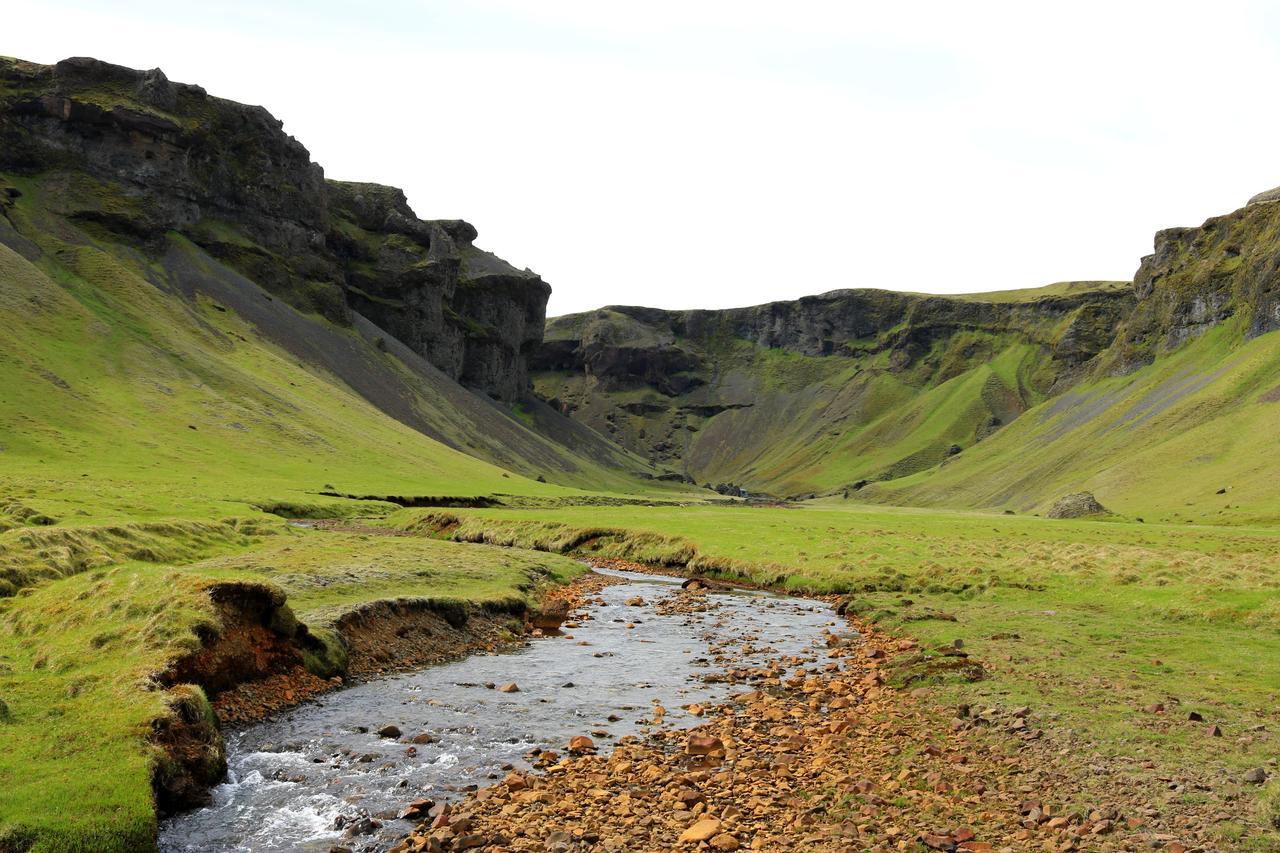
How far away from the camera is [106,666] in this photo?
20594 millimetres

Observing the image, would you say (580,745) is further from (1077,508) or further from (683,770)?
(1077,508)

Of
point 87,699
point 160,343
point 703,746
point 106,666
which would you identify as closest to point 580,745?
point 703,746

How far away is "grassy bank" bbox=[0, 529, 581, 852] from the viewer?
1382 centimetres

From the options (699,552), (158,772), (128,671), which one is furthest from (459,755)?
(699,552)

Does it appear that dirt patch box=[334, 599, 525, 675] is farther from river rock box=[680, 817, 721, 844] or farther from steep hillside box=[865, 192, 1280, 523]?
steep hillside box=[865, 192, 1280, 523]

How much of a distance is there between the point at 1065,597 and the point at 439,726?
30.9 metres

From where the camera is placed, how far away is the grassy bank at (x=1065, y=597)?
19.5 metres

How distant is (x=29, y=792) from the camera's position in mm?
13891

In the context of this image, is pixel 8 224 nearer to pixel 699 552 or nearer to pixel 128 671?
pixel 699 552

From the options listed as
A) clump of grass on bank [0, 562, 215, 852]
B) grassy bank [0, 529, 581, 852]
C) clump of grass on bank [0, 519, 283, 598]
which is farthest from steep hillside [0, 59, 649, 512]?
clump of grass on bank [0, 562, 215, 852]

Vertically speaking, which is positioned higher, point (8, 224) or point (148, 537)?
point (8, 224)

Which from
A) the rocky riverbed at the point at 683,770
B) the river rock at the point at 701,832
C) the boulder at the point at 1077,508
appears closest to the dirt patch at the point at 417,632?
the rocky riverbed at the point at 683,770

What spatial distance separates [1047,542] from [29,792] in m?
61.8

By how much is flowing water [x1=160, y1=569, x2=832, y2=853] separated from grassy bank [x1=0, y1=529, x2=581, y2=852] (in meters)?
1.58
